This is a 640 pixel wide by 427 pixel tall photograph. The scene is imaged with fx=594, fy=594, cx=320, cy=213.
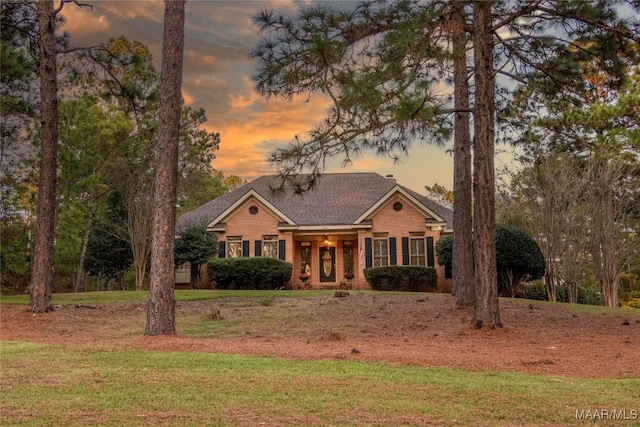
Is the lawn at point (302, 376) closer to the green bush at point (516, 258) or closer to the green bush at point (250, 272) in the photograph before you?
the green bush at point (516, 258)

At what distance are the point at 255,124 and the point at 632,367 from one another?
52.5ft

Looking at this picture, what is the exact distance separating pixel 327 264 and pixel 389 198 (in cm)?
436

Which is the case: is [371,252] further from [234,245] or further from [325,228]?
[234,245]

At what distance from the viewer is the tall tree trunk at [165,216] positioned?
984 centimetres

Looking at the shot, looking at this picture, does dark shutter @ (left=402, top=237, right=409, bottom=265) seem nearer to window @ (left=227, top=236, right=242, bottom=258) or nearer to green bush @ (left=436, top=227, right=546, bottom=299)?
green bush @ (left=436, top=227, right=546, bottom=299)

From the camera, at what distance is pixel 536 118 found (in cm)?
1491

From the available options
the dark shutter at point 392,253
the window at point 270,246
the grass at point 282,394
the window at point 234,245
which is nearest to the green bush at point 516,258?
the dark shutter at point 392,253

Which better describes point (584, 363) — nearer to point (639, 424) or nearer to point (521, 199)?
point (639, 424)

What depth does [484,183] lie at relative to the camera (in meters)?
10.9

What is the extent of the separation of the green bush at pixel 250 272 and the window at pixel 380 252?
4.06 m

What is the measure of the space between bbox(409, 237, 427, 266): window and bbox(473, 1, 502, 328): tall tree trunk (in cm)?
1547

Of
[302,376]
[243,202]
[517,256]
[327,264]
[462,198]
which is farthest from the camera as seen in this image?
[327,264]

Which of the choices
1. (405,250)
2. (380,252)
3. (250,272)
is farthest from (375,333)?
(380,252)

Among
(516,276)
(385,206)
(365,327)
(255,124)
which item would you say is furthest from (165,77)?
(385,206)
